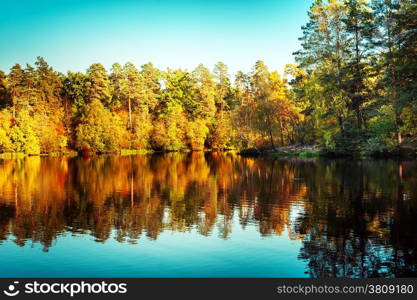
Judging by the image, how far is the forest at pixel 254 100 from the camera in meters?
43.2

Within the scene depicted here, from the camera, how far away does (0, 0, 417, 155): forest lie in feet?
142

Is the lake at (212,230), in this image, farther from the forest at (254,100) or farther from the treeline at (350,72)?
the treeline at (350,72)

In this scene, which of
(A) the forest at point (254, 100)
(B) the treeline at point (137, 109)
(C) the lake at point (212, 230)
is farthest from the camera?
(B) the treeline at point (137, 109)

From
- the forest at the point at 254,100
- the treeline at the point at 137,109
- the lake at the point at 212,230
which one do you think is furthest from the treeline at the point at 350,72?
the lake at the point at 212,230

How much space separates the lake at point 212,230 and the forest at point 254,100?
32.7ft

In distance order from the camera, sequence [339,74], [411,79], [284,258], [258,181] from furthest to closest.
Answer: [339,74] → [258,181] → [411,79] → [284,258]

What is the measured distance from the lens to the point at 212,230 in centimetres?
1520

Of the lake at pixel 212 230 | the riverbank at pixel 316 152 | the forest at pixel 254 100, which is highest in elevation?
the forest at pixel 254 100

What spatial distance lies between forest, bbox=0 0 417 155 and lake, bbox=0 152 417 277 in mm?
9954

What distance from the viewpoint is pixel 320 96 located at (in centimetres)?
5181

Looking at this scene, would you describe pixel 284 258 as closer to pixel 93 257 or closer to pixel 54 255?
pixel 93 257

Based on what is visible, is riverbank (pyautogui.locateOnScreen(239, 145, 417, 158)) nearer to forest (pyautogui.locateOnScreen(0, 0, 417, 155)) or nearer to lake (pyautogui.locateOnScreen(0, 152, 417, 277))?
forest (pyautogui.locateOnScreen(0, 0, 417, 155))

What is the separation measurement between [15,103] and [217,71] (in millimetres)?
47318

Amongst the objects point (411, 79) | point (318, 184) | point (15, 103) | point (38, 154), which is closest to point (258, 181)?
point (318, 184)
